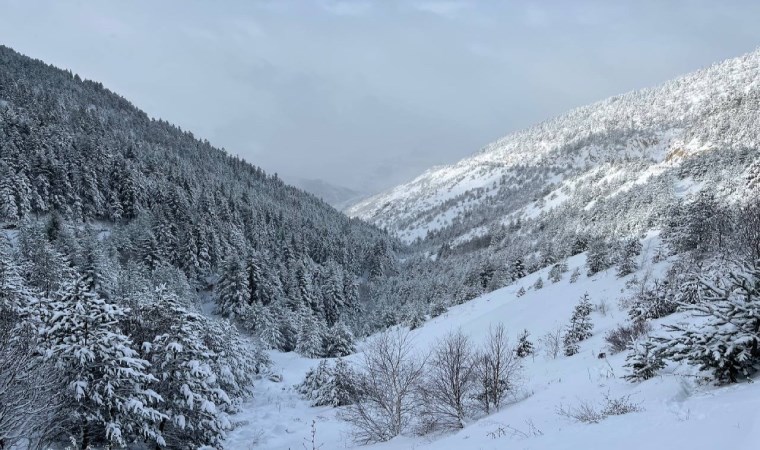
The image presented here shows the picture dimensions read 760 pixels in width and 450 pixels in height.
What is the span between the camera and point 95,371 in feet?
53.2

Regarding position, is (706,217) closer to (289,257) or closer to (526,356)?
(526,356)

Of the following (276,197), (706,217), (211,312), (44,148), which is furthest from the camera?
(276,197)

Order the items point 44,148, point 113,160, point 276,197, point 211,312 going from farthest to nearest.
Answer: point 276,197
point 113,160
point 44,148
point 211,312

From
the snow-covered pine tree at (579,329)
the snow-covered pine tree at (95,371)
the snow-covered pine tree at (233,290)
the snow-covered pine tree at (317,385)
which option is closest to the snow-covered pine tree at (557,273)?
the snow-covered pine tree at (579,329)

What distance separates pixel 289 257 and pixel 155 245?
100ft

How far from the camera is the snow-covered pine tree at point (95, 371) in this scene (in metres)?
15.2

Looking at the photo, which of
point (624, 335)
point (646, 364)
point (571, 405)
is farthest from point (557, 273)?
point (571, 405)

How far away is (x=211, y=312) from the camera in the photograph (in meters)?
63.1

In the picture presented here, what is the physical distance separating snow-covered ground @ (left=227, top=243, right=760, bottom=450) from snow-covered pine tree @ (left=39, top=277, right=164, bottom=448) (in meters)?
6.93

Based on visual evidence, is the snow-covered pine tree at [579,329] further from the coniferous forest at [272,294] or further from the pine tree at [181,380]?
the pine tree at [181,380]

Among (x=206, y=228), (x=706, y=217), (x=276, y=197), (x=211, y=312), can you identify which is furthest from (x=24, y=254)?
(x=276, y=197)

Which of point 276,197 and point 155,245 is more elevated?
point 276,197

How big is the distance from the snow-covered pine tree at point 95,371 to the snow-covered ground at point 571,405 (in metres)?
6.93

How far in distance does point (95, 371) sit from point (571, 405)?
688 inches
